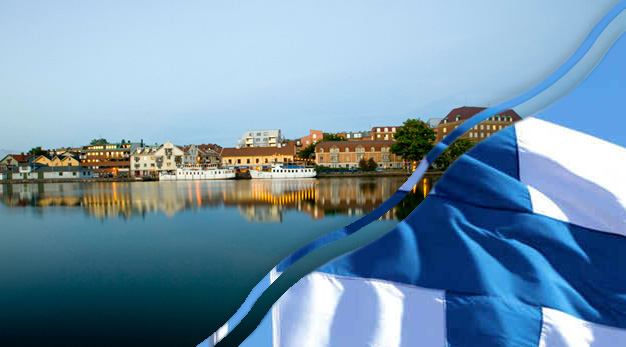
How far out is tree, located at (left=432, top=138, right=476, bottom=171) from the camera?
40 centimetres

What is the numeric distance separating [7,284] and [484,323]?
139 inches

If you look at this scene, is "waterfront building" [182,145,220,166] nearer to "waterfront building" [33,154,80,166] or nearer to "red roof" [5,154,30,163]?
"waterfront building" [33,154,80,166]

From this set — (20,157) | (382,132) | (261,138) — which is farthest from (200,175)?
(20,157)

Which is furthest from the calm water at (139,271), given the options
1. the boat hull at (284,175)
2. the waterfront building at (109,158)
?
the waterfront building at (109,158)

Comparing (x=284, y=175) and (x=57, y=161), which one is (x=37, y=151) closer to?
(x=57, y=161)

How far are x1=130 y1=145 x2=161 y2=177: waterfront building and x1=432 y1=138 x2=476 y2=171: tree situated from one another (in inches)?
1094

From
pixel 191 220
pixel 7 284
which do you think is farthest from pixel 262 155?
pixel 7 284

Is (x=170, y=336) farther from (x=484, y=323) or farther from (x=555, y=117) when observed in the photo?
(x=555, y=117)

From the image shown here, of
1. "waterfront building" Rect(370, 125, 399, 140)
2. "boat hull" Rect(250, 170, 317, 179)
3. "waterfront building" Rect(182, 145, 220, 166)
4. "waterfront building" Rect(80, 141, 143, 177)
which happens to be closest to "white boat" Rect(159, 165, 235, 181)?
"boat hull" Rect(250, 170, 317, 179)

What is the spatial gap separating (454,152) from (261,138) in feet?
103

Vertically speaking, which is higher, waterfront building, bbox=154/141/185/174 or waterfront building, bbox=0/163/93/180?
waterfront building, bbox=154/141/185/174

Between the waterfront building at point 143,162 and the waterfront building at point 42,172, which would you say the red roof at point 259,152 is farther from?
the waterfront building at point 42,172

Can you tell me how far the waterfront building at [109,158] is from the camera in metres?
27.6

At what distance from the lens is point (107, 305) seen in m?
1.95
